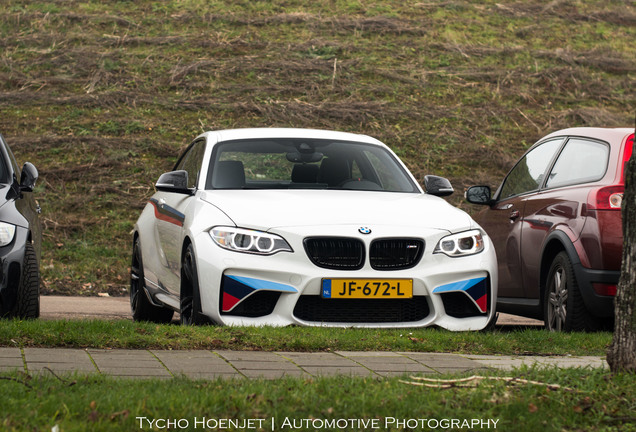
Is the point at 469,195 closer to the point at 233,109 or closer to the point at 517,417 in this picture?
the point at 517,417

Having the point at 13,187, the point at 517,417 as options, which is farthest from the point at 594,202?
the point at 13,187

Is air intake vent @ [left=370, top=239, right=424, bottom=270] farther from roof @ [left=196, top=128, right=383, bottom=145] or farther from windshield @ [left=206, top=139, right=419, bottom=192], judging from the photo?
roof @ [left=196, top=128, right=383, bottom=145]

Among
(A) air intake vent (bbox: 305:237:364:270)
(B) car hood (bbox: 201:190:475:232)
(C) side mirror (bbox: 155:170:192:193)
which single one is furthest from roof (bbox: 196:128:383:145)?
(A) air intake vent (bbox: 305:237:364:270)

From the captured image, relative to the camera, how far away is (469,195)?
28.8ft

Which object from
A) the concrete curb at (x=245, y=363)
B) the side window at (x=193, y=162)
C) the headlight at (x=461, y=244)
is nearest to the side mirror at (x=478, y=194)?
Answer: the headlight at (x=461, y=244)

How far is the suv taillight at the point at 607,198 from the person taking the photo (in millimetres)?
6629

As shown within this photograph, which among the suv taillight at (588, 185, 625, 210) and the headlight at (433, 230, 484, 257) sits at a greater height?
the suv taillight at (588, 185, 625, 210)

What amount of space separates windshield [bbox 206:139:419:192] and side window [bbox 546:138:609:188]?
121 cm

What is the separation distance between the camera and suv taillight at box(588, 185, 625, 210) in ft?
21.7

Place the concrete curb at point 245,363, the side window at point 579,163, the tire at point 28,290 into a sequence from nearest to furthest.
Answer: the concrete curb at point 245,363 < the tire at point 28,290 < the side window at point 579,163

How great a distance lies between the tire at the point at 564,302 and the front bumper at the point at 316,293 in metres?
0.74

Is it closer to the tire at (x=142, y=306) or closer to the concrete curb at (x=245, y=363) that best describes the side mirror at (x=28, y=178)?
the tire at (x=142, y=306)

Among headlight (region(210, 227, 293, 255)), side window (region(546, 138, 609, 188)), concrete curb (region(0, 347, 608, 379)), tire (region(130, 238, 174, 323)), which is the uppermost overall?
side window (region(546, 138, 609, 188))

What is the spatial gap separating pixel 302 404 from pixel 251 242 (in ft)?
9.00
